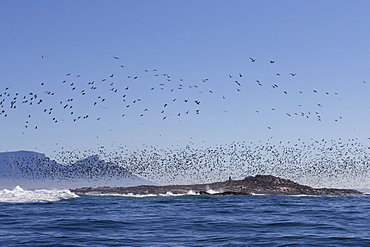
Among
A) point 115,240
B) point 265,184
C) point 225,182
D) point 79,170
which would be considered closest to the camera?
point 115,240

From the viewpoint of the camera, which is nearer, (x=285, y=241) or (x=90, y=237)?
(x=285, y=241)

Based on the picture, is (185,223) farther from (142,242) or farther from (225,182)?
(225,182)

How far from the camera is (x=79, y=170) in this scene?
116000 millimetres

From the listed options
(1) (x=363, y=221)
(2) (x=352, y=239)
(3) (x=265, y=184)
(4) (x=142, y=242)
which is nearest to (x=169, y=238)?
(4) (x=142, y=242)

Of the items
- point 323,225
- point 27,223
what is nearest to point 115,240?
point 27,223

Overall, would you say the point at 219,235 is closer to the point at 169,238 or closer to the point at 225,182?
the point at 169,238

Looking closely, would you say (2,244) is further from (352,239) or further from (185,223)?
(352,239)

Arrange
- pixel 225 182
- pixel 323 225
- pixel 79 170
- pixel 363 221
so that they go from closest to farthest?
pixel 323 225, pixel 363 221, pixel 79 170, pixel 225 182

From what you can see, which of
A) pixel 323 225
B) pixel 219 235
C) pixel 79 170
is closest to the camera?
pixel 219 235

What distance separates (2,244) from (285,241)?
45.3 ft

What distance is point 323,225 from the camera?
28109 mm

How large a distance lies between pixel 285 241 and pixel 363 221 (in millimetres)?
12907

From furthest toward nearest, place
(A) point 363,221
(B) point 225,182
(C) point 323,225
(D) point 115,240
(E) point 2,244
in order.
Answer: (B) point 225,182
(A) point 363,221
(C) point 323,225
(D) point 115,240
(E) point 2,244

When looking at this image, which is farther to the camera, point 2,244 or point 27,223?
point 27,223
